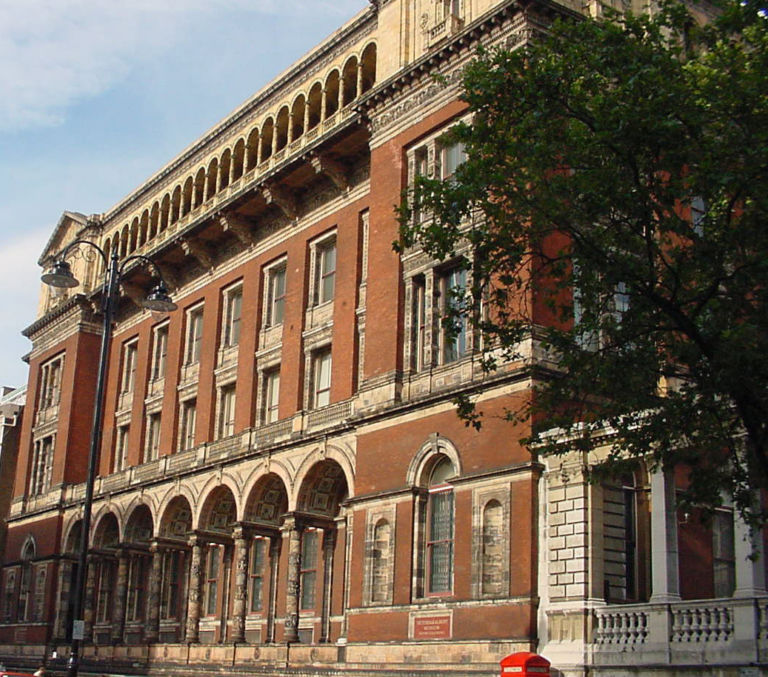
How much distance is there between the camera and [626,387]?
740 inches

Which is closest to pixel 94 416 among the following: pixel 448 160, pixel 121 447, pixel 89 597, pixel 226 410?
pixel 448 160

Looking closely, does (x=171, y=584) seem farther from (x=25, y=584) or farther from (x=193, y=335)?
(x=25, y=584)

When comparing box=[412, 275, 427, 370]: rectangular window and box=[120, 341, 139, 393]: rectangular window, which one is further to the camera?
box=[120, 341, 139, 393]: rectangular window

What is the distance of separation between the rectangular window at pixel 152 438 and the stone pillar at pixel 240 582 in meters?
9.39

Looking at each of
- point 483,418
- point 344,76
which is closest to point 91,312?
point 344,76

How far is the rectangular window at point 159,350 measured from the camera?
1832 inches

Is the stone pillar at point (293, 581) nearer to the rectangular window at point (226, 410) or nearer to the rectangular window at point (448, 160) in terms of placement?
the rectangular window at point (226, 410)

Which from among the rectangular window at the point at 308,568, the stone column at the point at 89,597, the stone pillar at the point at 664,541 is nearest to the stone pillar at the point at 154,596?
the stone column at the point at 89,597

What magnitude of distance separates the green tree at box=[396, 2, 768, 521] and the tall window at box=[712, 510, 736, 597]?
29.0 feet

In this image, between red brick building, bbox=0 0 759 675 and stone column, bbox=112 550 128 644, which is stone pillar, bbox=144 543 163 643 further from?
stone column, bbox=112 550 128 644

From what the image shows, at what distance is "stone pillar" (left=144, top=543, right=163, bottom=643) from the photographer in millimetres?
41531

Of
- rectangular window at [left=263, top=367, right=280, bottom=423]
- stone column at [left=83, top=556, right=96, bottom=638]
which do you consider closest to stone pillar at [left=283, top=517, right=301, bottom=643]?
rectangular window at [left=263, top=367, right=280, bottom=423]

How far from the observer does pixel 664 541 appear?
22812mm

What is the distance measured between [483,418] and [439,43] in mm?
10610
